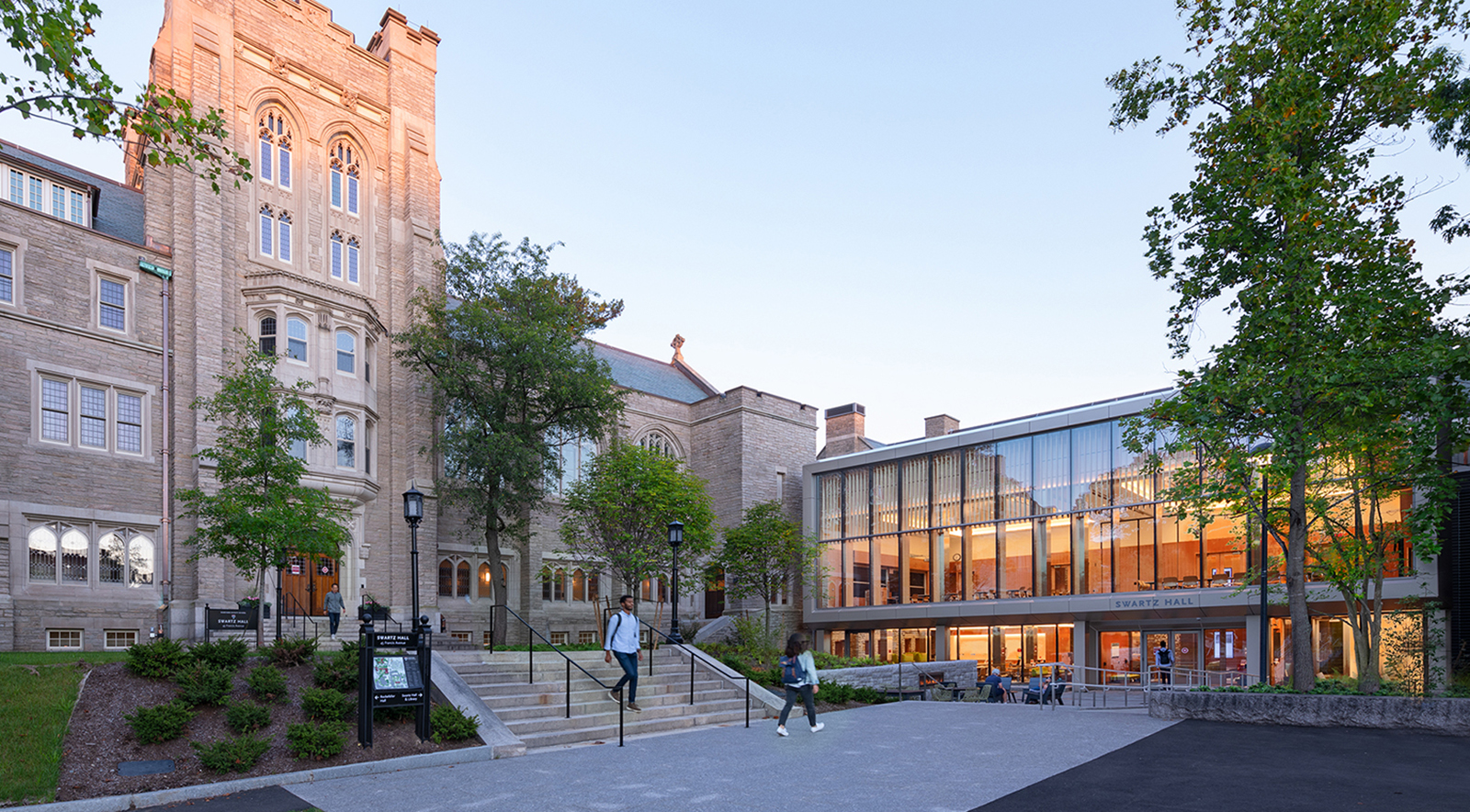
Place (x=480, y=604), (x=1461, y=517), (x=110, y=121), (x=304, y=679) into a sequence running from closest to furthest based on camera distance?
(x=110, y=121)
(x=304, y=679)
(x=1461, y=517)
(x=480, y=604)

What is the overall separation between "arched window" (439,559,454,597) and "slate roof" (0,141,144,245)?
13.3 metres

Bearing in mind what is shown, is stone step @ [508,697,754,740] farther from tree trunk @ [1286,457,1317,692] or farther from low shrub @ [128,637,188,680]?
tree trunk @ [1286,457,1317,692]

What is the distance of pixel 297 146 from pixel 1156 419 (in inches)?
1036

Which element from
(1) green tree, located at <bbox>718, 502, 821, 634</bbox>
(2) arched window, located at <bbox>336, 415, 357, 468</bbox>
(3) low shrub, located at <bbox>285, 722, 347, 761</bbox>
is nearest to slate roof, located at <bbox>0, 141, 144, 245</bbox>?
(2) arched window, located at <bbox>336, 415, 357, 468</bbox>

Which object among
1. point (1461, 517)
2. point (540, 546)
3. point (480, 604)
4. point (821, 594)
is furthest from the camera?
point (821, 594)

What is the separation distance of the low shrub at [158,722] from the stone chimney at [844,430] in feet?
121

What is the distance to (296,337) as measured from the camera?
90.8 ft

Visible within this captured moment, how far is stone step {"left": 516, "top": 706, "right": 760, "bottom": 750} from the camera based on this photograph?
1309cm

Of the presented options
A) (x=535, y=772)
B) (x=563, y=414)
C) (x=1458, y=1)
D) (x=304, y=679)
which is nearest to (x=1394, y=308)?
(x=1458, y=1)

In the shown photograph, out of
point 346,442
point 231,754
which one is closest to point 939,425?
point 346,442

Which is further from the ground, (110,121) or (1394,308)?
(110,121)

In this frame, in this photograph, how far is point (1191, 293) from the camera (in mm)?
17016

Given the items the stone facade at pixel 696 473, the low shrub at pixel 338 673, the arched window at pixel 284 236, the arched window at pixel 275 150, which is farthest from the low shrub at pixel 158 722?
the arched window at pixel 275 150

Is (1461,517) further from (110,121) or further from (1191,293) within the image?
(110,121)
